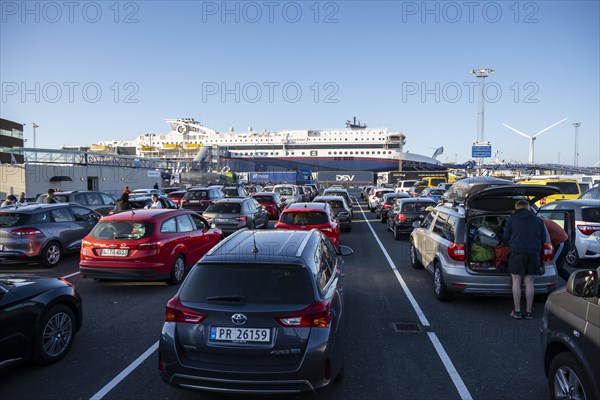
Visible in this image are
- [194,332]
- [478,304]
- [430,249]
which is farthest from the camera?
[430,249]

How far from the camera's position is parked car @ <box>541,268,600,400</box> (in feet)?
9.30

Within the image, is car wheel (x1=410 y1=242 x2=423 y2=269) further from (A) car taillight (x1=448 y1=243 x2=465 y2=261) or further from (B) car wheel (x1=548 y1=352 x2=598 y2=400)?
(B) car wheel (x1=548 y1=352 x2=598 y2=400)

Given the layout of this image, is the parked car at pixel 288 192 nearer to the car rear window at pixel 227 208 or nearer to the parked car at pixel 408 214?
the car rear window at pixel 227 208

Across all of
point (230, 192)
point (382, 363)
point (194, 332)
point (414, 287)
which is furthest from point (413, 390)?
point (230, 192)

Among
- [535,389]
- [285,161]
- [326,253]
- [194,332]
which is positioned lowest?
[535,389]

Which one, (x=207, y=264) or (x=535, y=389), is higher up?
(x=207, y=264)

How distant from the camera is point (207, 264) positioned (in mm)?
3773

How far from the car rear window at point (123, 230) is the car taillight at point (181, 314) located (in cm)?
415

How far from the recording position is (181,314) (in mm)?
3461

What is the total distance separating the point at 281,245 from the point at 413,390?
6.31ft

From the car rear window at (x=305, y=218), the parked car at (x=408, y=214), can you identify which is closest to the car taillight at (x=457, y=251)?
the car rear window at (x=305, y=218)

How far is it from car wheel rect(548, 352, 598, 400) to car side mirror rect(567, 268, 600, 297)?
52 cm

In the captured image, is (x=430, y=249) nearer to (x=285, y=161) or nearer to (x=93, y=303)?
(x=93, y=303)

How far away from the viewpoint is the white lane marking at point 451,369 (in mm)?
3852
